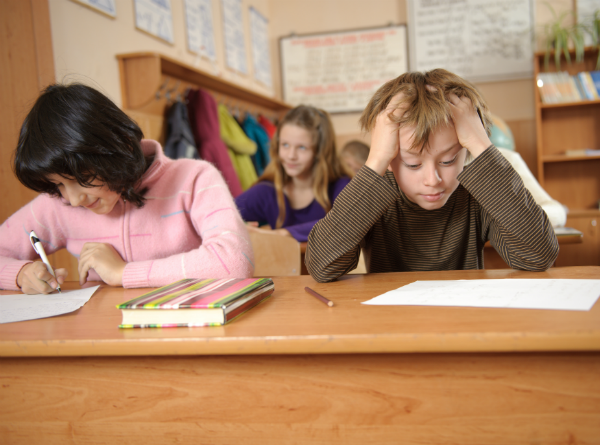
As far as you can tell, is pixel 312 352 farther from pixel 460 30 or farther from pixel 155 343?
pixel 460 30

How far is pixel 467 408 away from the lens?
57 centimetres

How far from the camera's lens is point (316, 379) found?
0.60 metres

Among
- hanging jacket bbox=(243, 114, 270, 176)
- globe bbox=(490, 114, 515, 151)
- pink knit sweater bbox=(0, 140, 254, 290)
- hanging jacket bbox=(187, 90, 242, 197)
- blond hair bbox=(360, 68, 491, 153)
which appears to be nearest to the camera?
blond hair bbox=(360, 68, 491, 153)

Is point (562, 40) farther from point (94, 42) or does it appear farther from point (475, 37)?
point (94, 42)

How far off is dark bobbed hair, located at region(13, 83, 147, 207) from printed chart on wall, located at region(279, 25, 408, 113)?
3.62 metres

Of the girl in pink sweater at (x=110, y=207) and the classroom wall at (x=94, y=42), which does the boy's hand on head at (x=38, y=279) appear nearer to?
the girl in pink sweater at (x=110, y=207)

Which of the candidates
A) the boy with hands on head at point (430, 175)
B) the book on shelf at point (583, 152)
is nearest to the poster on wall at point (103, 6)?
the boy with hands on head at point (430, 175)

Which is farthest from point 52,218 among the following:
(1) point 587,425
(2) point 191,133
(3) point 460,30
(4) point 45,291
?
(3) point 460,30

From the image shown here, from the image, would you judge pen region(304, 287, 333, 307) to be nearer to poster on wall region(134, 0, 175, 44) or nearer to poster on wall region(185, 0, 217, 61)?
poster on wall region(134, 0, 175, 44)

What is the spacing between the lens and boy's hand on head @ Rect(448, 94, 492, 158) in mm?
892

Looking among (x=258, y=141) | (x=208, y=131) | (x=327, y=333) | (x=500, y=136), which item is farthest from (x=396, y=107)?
(x=258, y=141)

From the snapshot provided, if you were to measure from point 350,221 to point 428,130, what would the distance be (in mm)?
225

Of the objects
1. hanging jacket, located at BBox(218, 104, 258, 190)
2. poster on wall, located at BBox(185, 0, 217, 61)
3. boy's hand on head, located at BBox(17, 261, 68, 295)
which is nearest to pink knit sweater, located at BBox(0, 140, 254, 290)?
boy's hand on head, located at BBox(17, 261, 68, 295)

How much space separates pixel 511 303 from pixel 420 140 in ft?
1.18
